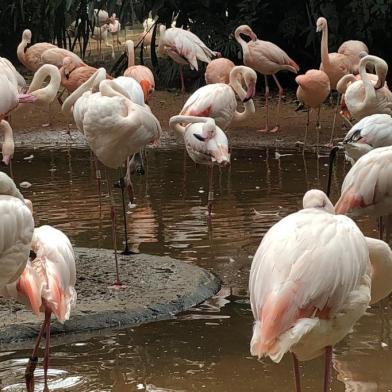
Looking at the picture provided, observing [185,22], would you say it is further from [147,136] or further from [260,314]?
[260,314]

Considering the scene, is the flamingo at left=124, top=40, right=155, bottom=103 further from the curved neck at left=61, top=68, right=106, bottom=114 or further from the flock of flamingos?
the curved neck at left=61, top=68, right=106, bottom=114

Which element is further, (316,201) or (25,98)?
(25,98)

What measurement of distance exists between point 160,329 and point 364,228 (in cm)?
270

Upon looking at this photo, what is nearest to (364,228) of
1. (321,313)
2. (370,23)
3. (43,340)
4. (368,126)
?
(368,126)

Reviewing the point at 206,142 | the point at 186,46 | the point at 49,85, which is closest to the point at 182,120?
the point at 206,142

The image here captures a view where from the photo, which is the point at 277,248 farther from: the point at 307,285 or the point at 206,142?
the point at 206,142

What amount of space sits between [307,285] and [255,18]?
11.8m

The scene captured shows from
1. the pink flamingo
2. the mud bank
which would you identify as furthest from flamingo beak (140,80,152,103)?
the pink flamingo

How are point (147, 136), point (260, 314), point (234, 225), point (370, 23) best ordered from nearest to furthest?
point (260, 314)
point (147, 136)
point (234, 225)
point (370, 23)

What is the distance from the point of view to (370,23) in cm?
1424

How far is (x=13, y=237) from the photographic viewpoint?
419cm

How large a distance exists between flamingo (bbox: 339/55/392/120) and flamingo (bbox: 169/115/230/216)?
→ 1.87 metres

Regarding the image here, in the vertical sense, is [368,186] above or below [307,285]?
below

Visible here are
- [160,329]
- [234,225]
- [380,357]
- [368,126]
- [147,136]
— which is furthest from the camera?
[234,225]
